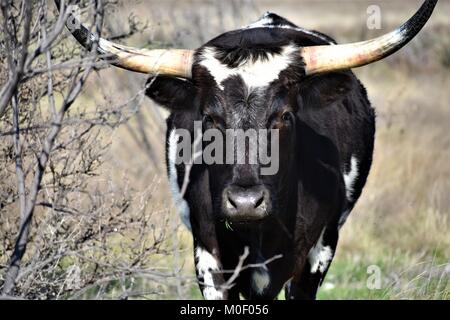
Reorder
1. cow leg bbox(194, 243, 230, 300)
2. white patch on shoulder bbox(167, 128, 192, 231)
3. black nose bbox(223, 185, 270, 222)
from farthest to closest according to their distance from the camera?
white patch on shoulder bbox(167, 128, 192, 231) → cow leg bbox(194, 243, 230, 300) → black nose bbox(223, 185, 270, 222)

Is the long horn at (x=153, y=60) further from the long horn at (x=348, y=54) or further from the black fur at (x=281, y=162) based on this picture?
the long horn at (x=348, y=54)

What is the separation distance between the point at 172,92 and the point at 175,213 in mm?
2778

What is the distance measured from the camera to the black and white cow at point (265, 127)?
18.6 feet

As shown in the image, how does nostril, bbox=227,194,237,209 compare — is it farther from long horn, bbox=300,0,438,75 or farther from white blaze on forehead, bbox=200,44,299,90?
long horn, bbox=300,0,438,75

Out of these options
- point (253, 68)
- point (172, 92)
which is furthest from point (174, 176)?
point (253, 68)

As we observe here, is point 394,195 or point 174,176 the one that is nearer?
point 174,176

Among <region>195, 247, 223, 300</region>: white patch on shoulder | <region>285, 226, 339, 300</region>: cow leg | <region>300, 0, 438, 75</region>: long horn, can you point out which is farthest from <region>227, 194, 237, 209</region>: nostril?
<region>285, 226, 339, 300</region>: cow leg

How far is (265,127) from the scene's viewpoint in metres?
5.65

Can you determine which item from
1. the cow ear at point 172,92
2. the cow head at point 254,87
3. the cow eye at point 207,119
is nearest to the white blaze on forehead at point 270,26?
the cow head at point 254,87

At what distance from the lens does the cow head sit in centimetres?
548

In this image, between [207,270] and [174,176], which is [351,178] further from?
[207,270]

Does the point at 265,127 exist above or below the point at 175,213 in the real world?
above

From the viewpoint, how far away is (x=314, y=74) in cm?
608

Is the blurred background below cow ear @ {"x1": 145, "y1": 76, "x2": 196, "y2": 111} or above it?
below
